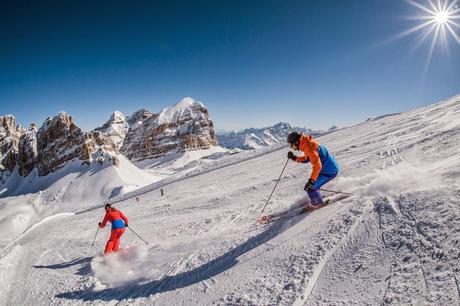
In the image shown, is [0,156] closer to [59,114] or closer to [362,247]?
[59,114]

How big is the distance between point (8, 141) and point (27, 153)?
95.6 feet

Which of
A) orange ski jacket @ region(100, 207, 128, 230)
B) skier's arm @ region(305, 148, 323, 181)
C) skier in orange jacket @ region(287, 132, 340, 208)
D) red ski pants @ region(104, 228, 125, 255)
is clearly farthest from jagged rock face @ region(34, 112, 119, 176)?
skier's arm @ region(305, 148, 323, 181)

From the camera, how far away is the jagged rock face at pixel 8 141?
3807 inches

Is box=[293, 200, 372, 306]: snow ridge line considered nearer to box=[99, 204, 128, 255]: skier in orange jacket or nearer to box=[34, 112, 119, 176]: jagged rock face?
box=[99, 204, 128, 255]: skier in orange jacket

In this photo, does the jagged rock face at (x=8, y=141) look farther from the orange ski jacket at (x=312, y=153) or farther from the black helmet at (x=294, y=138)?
the orange ski jacket at (x=312, y=153)

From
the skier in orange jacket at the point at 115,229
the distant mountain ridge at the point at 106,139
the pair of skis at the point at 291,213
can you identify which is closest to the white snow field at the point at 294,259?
the pair of skis at the point at 291,213

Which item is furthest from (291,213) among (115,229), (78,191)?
(78,191)

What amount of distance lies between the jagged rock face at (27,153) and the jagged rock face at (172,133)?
218 ft

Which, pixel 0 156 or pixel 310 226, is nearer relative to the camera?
pixel 310 226

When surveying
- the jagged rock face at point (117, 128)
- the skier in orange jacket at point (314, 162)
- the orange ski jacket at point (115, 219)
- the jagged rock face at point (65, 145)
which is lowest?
the orange ski jacket at point (115, 219)

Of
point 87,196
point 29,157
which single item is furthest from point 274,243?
point 29,157

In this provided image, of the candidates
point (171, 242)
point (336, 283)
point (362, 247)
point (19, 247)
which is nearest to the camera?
point (336, 283)

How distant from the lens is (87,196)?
54.9 meters

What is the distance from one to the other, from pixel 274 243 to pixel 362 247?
5.28 ft
